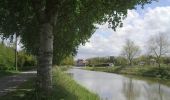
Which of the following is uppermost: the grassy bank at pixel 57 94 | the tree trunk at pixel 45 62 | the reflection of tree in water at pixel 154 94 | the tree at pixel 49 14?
the tree at pixel 49 14

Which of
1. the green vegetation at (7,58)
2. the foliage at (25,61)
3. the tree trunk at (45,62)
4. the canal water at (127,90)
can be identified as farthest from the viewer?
the foliage at (25,61)

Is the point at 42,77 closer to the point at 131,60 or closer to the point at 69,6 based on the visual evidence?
the point at 69,6

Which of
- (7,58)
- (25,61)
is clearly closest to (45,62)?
(7,58)

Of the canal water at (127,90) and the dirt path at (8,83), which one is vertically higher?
the dirt path at (8,83)

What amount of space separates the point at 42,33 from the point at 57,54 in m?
27.2

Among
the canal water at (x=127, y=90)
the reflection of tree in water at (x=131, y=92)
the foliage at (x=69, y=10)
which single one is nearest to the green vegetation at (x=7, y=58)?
the canal water at (x=127, y=90)

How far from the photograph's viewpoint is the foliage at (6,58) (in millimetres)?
63841

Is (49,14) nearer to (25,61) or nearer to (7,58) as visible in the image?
(7,58)

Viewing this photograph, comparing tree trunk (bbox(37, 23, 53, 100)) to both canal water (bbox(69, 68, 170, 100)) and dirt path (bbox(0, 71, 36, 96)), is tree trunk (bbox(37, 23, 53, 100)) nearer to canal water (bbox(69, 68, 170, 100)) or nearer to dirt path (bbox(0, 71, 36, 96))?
dirt path (bbox(0, 71, 36, 96))

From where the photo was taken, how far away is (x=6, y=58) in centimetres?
6869

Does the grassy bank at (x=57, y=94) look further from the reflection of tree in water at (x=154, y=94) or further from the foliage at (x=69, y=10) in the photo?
the reflection of tree in water at (x=154, y=94)

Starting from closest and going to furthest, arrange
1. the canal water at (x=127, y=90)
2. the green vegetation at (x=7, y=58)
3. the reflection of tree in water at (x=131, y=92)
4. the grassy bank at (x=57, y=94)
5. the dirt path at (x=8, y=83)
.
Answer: the grassy bank at (x=57, y=94), the dirt path at (x=8, y=83), the canal water at (x=127, y=90), the reflection of tree in water at (x=131, y=92), the green vegetation at (x=7, y=58)


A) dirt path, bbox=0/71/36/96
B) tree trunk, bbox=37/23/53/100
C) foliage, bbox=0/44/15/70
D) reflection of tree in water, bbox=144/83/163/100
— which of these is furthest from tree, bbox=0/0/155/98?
foliage, bbox=0/44/15/70

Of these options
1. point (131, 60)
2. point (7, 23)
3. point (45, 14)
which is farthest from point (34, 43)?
point (131, 60)
